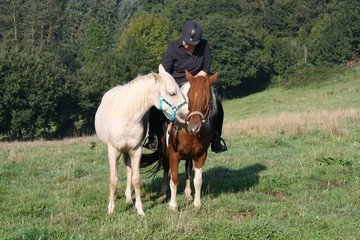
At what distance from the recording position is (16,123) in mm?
42406

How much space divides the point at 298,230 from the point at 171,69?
373cm

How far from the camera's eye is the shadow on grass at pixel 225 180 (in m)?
8.61

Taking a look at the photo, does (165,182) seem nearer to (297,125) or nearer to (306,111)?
(297,125)

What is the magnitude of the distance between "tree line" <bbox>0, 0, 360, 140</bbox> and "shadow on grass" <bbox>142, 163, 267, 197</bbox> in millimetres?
36121

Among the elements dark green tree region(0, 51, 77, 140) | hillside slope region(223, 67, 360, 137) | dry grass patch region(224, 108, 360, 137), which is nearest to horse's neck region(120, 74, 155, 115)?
dry grass patch region(224, 108, 360, 137)

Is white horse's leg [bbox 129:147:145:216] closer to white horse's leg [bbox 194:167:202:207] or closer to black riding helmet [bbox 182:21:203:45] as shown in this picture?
white horse's leg [bbox 194:167:202:207]

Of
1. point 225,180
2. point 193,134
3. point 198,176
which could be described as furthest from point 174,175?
point 225,180

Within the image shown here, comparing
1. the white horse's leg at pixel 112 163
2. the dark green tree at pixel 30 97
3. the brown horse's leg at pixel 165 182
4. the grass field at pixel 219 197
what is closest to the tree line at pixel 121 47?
the dark green tree at pixel 30 97

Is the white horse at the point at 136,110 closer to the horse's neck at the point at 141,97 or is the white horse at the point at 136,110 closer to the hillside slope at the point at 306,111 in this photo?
the horse's neck at the point at 141,97

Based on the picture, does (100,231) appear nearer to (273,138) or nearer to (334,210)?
(334,210)

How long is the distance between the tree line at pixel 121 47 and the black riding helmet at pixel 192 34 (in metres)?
38.4

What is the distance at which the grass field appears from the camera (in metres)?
5.71

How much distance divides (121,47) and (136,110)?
2820 inches

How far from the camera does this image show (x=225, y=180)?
940cm
